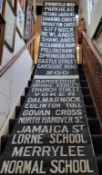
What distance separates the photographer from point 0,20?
3131mm

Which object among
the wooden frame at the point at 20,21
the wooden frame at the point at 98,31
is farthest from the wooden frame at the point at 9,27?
the wooden frame at the point at 98,31

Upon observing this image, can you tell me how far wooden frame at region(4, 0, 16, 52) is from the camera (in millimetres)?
3546

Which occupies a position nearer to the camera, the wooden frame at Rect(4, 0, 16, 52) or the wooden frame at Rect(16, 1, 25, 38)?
the wooden frame at Rect(4, 0, 16, 52)

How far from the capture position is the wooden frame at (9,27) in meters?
3.55

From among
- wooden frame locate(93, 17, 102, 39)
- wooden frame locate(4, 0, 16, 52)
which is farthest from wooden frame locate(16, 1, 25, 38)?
wooden frame locate(93, 17, 102, 39)

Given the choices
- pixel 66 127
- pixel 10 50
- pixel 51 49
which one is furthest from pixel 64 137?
pixel 51 49

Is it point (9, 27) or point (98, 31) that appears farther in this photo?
point (98, 31)

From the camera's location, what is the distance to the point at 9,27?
12.2 ft

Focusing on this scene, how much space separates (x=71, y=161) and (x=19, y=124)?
1.05 m

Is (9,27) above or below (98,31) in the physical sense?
above

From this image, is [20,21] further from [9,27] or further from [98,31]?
[98,31]

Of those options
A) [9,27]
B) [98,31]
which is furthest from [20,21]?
[98,31]

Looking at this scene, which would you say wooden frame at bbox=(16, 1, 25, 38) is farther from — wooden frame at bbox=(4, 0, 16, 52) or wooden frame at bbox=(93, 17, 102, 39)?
wooden frame at bbox=(93, 17, 102, 39)

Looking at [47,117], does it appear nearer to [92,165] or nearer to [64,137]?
[64,137]
